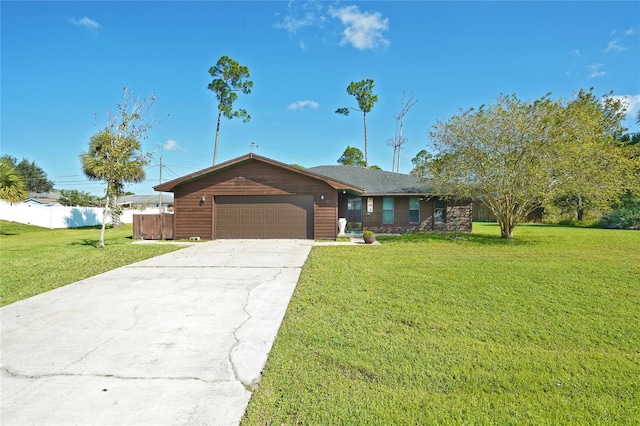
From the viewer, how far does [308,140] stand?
2684 centimetres

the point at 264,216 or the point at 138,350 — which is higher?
the point at 264,216

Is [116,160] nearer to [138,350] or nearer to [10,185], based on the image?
[138,350]

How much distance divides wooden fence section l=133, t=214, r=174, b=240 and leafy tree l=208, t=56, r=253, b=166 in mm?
13521

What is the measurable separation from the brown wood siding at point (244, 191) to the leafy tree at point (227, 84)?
539 inches

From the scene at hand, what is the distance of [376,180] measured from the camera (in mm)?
18875

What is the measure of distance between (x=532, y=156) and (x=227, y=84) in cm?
2373

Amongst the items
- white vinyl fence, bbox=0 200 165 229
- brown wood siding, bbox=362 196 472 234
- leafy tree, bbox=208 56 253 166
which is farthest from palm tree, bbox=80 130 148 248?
white vinyl fence, bbox=0 200 165 229

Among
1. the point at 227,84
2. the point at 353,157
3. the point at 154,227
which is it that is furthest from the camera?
the point at 353,157

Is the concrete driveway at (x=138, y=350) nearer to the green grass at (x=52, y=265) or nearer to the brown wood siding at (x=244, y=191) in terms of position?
the green grass at (x=52, y=265)

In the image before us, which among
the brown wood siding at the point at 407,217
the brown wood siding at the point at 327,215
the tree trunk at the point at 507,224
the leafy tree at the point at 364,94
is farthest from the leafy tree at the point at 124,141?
the leafy tree at the point at 364,94

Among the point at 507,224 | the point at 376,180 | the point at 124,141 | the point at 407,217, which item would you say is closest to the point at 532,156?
the point at 507,224

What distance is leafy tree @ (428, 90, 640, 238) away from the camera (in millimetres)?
11492

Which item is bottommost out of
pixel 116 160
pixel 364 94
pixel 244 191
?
pixel 244 191

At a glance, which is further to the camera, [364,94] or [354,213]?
[364,94]
